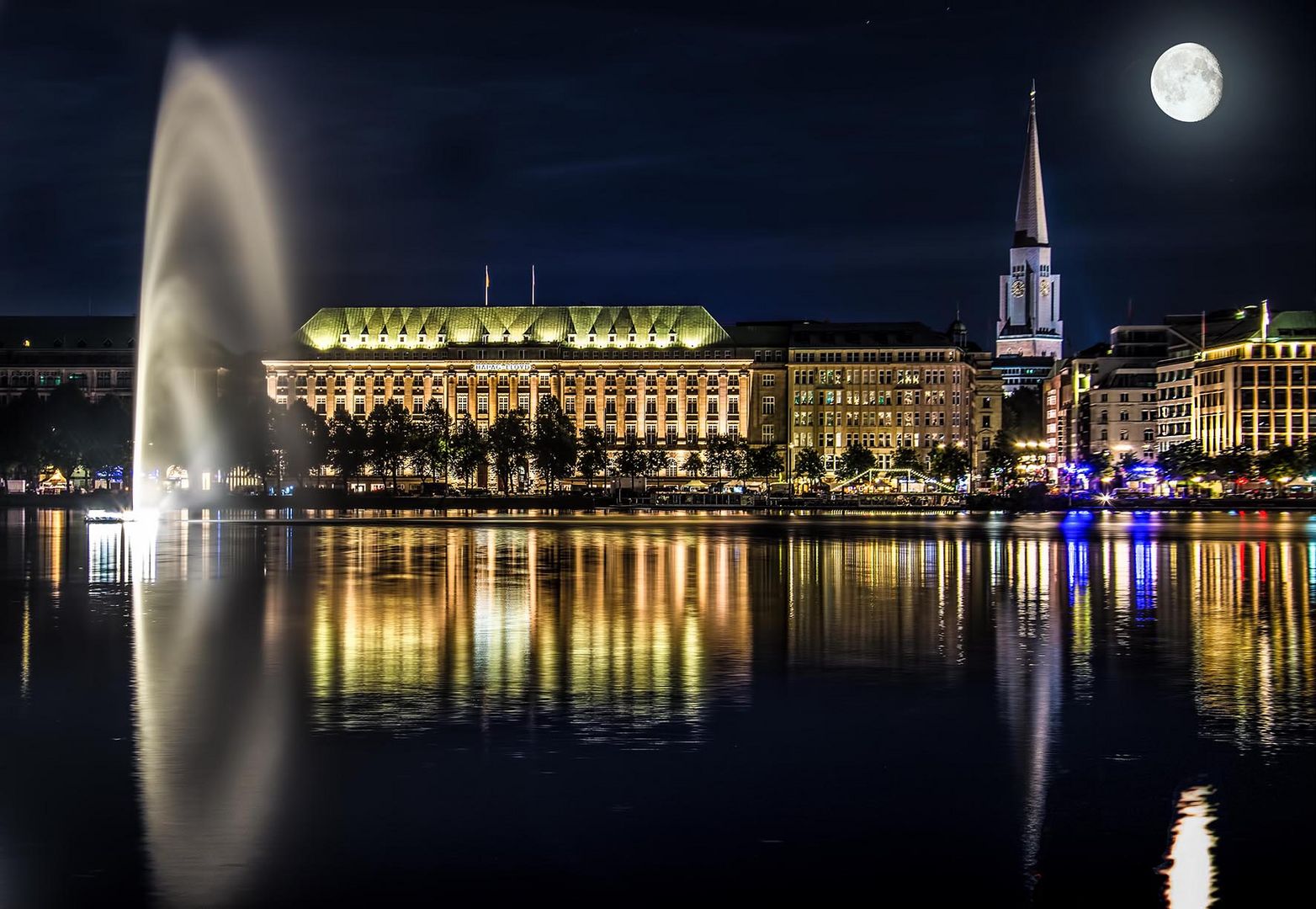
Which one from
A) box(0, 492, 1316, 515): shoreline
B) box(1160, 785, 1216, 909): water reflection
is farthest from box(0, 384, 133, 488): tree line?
box(1160, 785, 1216, 909): water reflection

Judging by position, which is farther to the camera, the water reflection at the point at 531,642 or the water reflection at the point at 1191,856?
the water reflection at the point at 531,642

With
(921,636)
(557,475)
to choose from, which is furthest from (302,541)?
(557,475)

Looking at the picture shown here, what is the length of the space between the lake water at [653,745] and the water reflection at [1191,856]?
0.04 meters

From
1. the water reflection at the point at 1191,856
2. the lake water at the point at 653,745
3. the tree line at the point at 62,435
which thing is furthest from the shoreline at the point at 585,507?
the water reflection at the point at 1191,856

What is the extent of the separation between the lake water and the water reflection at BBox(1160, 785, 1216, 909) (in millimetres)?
44

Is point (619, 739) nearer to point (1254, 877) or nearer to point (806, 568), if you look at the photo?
point (1254, 877)

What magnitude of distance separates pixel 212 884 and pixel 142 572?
1635 inches

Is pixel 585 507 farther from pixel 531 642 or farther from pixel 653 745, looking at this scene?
pixel 653 745

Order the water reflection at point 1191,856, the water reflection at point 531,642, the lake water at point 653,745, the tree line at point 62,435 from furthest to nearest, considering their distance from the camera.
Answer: the tree line at point 62,435 → the water reflection at point 531,642 → the lake water at point 653,745 → the water reflection at point 1191,856

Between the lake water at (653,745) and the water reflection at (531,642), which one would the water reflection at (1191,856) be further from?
the water reflection at (531,642)

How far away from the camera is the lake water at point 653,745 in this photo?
53.2 feet

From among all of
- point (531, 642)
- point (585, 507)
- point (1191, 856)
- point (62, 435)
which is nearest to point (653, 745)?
point (1191, 856)

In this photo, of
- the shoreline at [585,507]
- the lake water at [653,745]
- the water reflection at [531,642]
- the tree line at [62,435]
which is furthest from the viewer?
the tree line at [62,435]

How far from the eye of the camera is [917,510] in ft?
518
